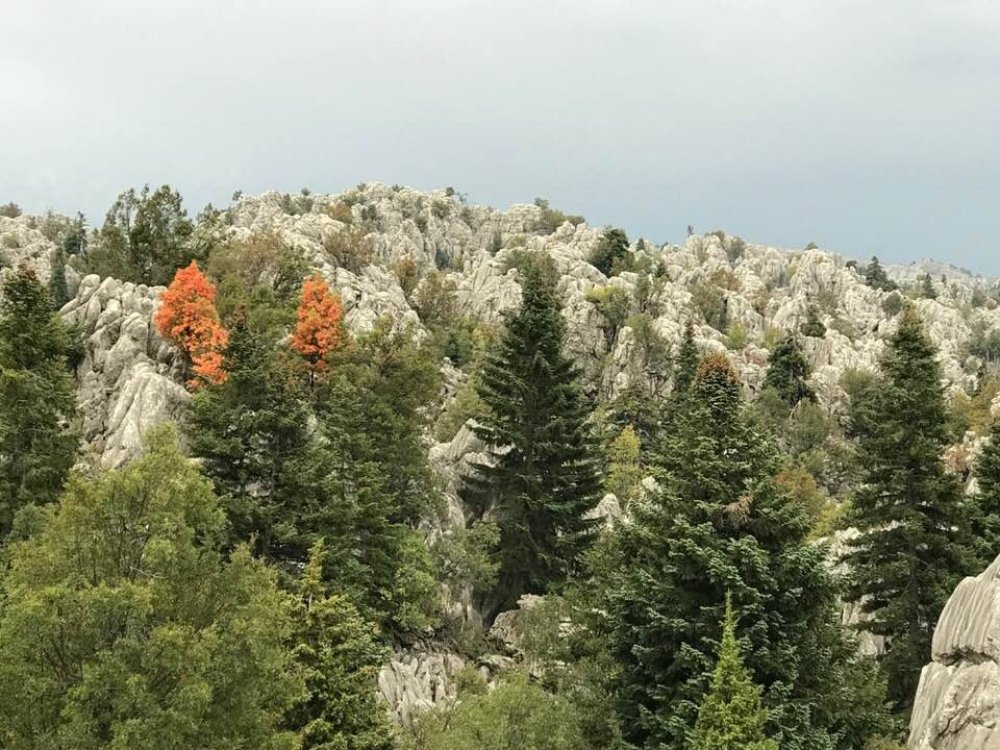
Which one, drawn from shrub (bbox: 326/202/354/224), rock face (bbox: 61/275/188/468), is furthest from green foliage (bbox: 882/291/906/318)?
rock face (bbox: 61/275/188/468)

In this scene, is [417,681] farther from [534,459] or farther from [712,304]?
[712,304]

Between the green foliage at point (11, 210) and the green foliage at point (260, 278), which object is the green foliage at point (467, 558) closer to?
the green foliage at point (260, 278)

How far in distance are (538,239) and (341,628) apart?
101 m

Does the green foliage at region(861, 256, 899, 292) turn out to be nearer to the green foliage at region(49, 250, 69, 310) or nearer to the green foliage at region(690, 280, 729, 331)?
the green foliage at region(690, 280, 729, 331)

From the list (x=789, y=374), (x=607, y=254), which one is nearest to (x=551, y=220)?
(x=607, y=254)

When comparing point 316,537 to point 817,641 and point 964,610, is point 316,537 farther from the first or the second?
point 964,610

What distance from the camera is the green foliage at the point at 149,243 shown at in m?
52.4

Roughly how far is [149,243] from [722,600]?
44.4 meters

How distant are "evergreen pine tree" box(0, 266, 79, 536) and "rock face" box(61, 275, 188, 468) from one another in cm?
592

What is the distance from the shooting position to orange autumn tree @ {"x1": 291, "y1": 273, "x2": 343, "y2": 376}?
39.0 metres

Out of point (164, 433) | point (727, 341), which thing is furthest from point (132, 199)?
point (727, 341)

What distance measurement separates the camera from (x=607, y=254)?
108 m

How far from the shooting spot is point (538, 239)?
382ft

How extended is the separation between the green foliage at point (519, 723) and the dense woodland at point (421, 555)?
9 cm
